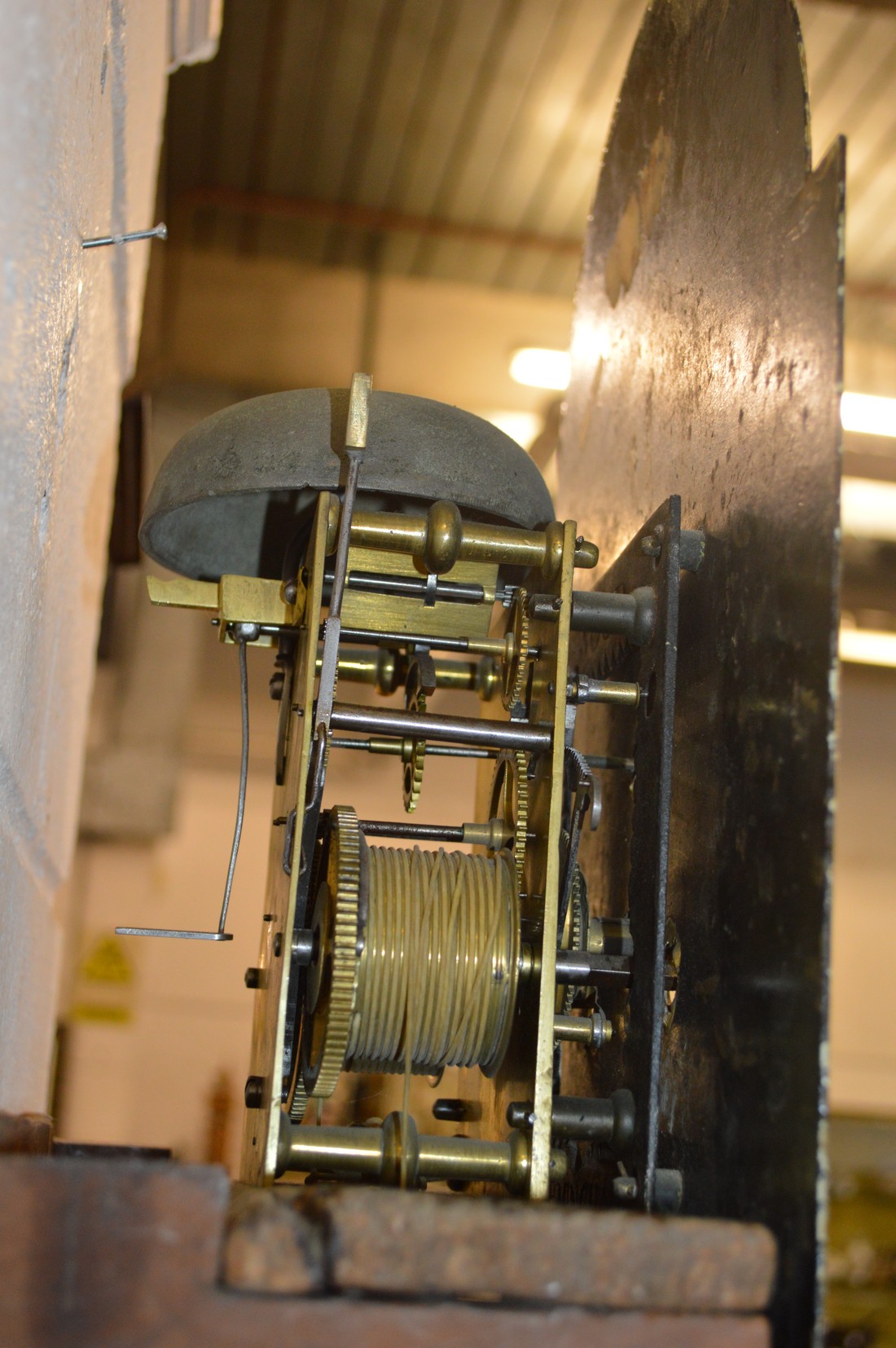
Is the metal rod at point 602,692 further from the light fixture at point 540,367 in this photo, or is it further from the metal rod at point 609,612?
the light fixture at point 540,367

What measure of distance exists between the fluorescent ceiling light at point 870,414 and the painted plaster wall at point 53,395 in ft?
8.26

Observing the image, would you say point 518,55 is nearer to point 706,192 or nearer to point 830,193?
point 706,192

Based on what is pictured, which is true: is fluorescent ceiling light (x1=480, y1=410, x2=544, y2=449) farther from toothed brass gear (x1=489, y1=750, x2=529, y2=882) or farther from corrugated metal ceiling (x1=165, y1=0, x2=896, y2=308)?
toothed brass gear (x1=489, y1=750, x2=529, y2=882)

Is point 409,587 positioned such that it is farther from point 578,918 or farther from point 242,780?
point 578,918

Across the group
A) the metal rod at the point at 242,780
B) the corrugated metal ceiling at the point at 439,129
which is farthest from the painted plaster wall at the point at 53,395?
the corrugated metal ceiling at the point at 439,129

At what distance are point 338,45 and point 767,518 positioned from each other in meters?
2.56

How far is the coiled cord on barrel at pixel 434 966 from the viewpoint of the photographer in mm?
1222

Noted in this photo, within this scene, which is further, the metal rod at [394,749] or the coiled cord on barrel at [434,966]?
the metal rod at [394,749]

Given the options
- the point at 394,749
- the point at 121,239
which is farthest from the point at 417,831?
the point at 121,239

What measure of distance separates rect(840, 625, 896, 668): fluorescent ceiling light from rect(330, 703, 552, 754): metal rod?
13.7 ft

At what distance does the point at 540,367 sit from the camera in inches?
173

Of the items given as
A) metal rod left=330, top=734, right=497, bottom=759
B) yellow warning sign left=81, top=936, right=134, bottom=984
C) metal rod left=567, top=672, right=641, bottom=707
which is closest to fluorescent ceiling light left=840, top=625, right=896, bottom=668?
yellow warning sign left=81, top=936, right=134, bottom=984

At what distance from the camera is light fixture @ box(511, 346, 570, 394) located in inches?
171

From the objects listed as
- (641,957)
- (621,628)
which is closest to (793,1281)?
(641,957)
